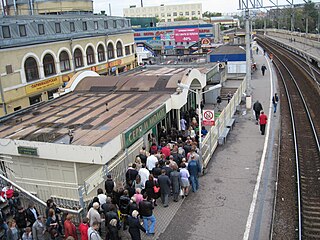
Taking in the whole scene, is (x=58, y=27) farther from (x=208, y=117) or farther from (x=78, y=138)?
(x=78, y=138)

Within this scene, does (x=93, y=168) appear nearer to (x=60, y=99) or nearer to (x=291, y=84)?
(x=60, y=99)

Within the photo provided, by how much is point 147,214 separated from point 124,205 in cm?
68

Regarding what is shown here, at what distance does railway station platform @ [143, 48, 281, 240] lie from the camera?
10312 mm

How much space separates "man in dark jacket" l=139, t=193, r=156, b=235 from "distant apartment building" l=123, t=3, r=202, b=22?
13306cm

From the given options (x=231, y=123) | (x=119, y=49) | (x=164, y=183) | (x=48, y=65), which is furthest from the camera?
(x=119, y=49)

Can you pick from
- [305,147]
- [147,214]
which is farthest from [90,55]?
[147,214]

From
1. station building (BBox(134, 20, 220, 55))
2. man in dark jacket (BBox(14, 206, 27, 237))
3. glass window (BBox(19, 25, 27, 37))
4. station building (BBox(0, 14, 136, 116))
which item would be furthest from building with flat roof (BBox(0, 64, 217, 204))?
station building (BBox(134, 20, 220, 55))

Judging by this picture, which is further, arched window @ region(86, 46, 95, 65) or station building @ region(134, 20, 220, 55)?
station building @ region(134, 20, 220, 55)

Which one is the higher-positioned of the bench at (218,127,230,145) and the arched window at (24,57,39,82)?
the arched window at (24,57,39,82)

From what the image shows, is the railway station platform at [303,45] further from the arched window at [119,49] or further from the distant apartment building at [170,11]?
the distant apartment building at [170,11]

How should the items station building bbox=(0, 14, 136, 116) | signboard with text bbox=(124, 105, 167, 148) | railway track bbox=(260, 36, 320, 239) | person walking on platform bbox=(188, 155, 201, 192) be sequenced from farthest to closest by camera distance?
station building bbox=(0, 14, 136, 116) < signboard with text bbox=(124, 105, 167, 148) < person walking on platform bbox=(188, 155, 201, 192) < railway track bbox=(260, 36, 320, 239)

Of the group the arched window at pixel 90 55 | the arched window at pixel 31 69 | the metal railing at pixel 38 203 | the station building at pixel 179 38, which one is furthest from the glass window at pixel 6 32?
the station building at pixel 179 38

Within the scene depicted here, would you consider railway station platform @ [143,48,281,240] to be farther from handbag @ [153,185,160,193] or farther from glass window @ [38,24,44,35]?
glass window @ [38,24,44,35]

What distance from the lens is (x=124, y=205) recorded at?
1005 cm
